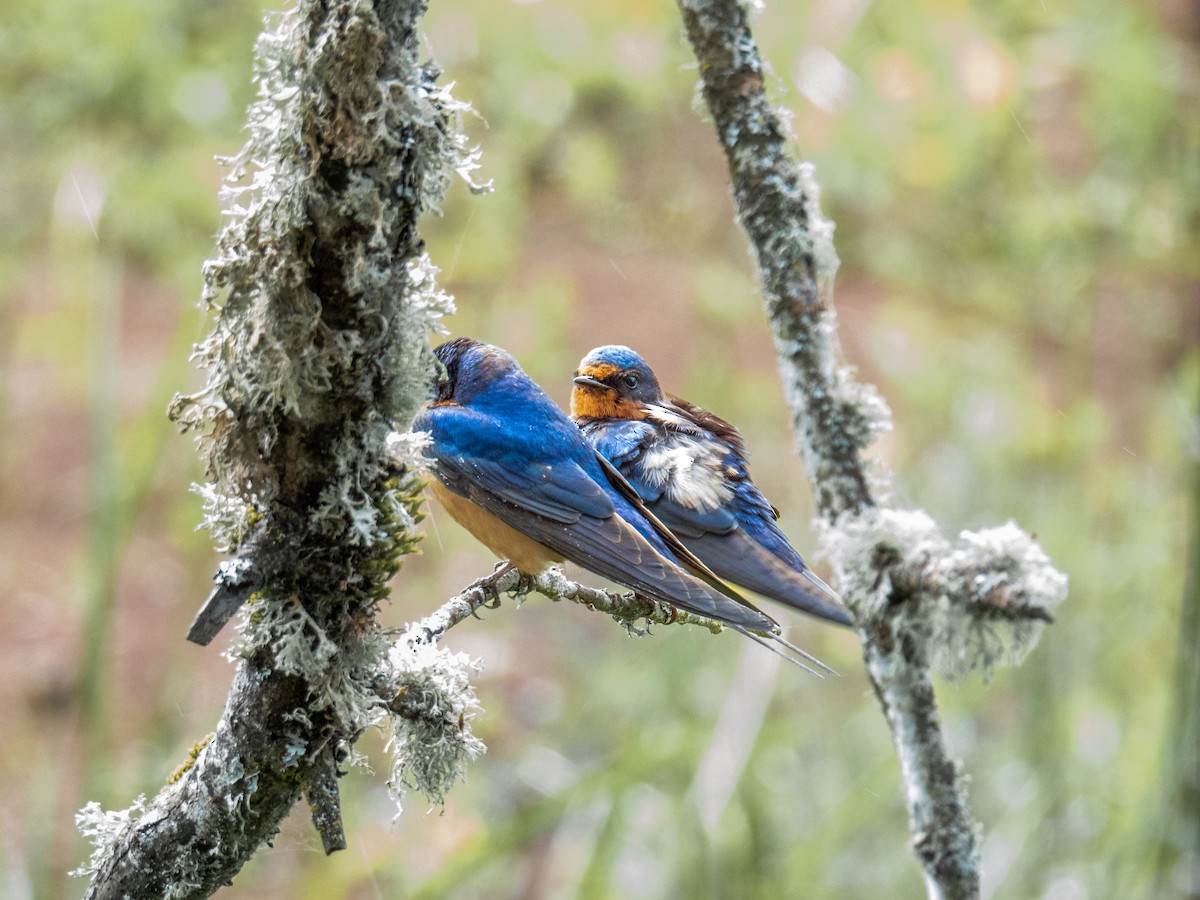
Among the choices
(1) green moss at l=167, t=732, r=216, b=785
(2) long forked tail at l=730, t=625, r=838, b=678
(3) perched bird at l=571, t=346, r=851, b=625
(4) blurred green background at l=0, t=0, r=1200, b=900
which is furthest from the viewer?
(4) blurred green background at l=0, t=0, r=1200, b=900

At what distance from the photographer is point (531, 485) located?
1.46m

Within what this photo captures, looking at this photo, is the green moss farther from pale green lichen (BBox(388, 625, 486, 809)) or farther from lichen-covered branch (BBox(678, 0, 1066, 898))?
lichen-covered branch (BBox(678, 0, 1066, 898))

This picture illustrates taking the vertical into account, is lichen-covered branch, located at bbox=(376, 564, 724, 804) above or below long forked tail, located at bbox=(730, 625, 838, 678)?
below

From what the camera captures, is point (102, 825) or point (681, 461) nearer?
point (102, 825)

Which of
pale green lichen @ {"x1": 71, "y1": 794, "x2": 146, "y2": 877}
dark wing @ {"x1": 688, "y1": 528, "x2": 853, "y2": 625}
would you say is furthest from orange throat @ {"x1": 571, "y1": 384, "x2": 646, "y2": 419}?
pale green lichen @ {"x1": 71, "y1": 794, "x2": 146, "y2": 877}

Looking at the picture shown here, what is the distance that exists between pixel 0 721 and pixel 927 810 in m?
4.52

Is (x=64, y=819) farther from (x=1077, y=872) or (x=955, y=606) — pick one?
(x=955, y=606)

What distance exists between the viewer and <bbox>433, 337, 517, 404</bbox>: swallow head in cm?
127

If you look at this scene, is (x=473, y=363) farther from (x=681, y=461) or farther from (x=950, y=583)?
(x=950, y=583)

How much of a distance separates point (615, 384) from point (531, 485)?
0.27 meters

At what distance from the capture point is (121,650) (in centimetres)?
520

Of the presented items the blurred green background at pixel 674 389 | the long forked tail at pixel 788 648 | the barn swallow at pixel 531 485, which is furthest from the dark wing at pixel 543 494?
the blurred green background at pixel 674 389

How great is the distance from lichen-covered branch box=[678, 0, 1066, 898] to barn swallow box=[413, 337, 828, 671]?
0.26 metres

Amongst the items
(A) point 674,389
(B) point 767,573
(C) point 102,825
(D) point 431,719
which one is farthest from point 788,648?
(A) point 674,389
